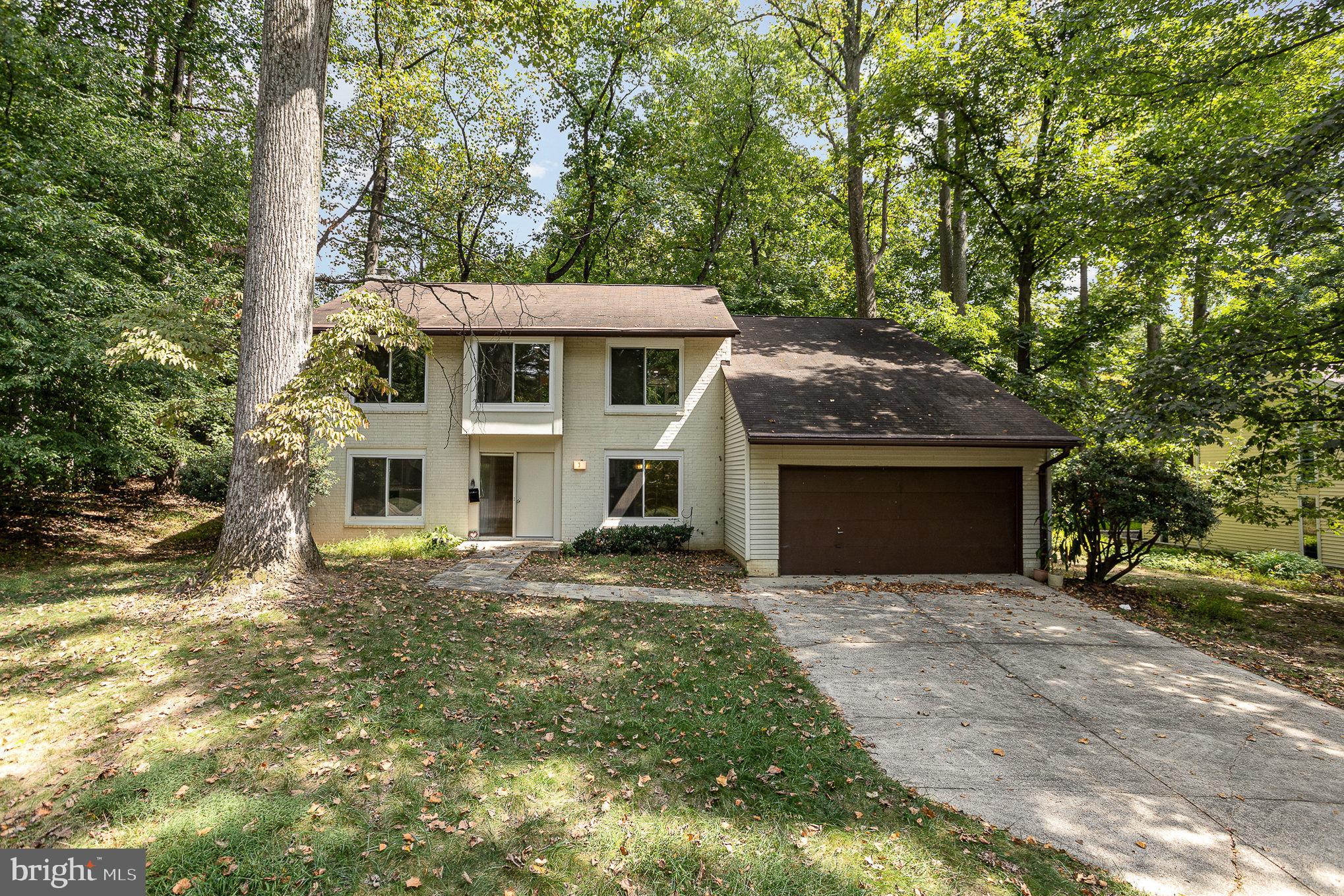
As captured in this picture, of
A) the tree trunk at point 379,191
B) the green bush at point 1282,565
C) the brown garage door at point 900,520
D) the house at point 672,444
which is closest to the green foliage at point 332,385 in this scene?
the house at point 672,444

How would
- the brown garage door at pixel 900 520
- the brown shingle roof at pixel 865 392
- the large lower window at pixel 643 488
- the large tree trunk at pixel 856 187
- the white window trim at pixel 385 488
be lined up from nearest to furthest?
the brown shingle roof at pixel 865 392 < the brown garage door at pixel 900 520 < the white window trim at pixel 385 488 < the large lower window at pixel 643 488 < the large tree trunk at pixel 856 187

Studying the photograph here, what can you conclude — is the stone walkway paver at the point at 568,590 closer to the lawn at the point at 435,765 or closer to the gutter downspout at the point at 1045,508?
the lawn at the point at 435,765

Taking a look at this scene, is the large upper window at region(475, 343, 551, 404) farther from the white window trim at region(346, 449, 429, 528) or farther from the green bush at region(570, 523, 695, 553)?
the green bush at region(570, 523, 695, 553)

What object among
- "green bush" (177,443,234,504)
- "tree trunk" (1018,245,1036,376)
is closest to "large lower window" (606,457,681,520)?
"green bush" (177,443,234,504)

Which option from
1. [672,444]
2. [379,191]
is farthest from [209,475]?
[379,191]

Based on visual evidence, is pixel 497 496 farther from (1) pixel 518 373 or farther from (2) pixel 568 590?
(2) pixel 568 590

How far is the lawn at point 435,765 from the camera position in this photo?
295cm

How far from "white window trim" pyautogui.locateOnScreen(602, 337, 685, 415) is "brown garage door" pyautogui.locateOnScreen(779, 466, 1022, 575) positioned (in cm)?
356

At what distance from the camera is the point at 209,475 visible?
10945mm

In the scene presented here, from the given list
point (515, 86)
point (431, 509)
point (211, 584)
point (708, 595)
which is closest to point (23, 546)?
point (431, 509)

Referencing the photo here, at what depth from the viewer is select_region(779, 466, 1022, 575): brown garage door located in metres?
10.8

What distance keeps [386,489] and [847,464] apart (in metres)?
10.3

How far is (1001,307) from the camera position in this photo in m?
20.5

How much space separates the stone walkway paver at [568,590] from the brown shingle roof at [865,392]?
3065mm
